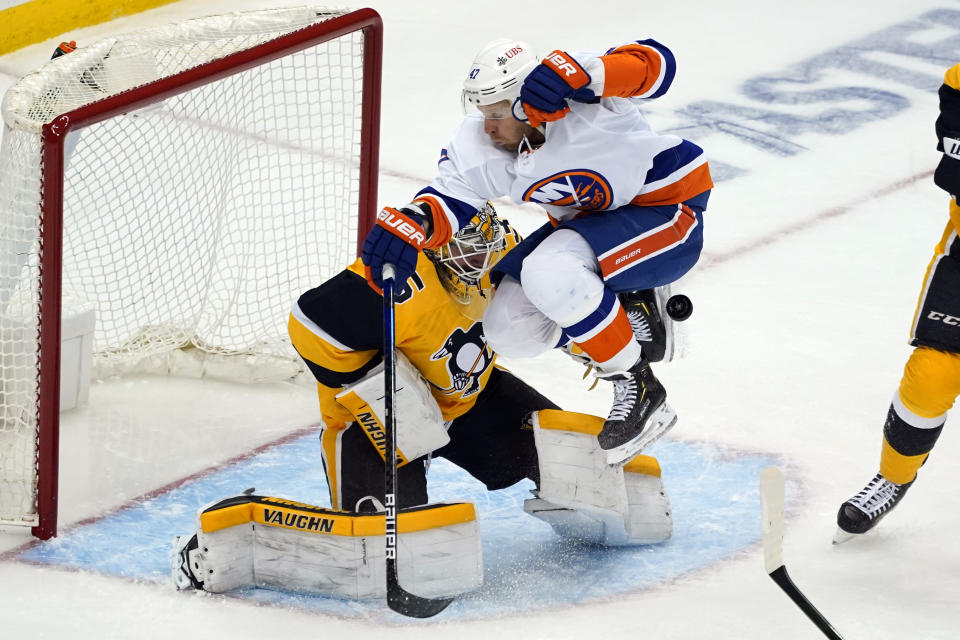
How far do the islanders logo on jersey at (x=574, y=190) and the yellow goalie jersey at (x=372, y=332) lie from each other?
18 centimetres

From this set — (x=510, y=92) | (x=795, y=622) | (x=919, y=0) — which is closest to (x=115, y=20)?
(x=919, y=0)

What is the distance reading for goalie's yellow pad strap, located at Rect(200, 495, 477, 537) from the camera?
102 inches

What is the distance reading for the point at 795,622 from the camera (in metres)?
2.52

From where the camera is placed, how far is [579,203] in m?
2.64

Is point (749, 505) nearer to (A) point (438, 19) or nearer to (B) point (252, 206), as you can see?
(B) point (252, 206)

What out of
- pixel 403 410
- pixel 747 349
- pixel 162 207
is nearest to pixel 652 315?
pixel 403 410

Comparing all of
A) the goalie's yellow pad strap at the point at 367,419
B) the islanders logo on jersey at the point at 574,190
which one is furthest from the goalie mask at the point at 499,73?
the goalie's yellow pad strap at the point at 367,419

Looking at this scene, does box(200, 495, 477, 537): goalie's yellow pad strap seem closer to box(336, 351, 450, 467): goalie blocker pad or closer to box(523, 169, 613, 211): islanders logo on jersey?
box(336, 351, 450, 467): goalie blocker pad

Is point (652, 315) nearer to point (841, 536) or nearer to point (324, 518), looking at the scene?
point (841, 536)

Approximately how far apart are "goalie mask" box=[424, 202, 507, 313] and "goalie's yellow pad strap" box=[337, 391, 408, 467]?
0.26 m

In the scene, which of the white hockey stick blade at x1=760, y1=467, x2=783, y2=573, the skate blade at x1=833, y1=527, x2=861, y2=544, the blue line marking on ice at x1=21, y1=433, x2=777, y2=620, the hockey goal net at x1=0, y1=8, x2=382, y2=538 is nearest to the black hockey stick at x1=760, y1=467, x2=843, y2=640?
the white hockey stick blade at x1=760, y1=467, x2=783, y2=573

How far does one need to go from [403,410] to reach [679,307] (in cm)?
57

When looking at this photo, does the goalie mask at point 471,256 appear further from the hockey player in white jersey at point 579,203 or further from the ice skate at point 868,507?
the ice skate at point 868,507

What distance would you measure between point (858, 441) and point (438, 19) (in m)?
3.73
